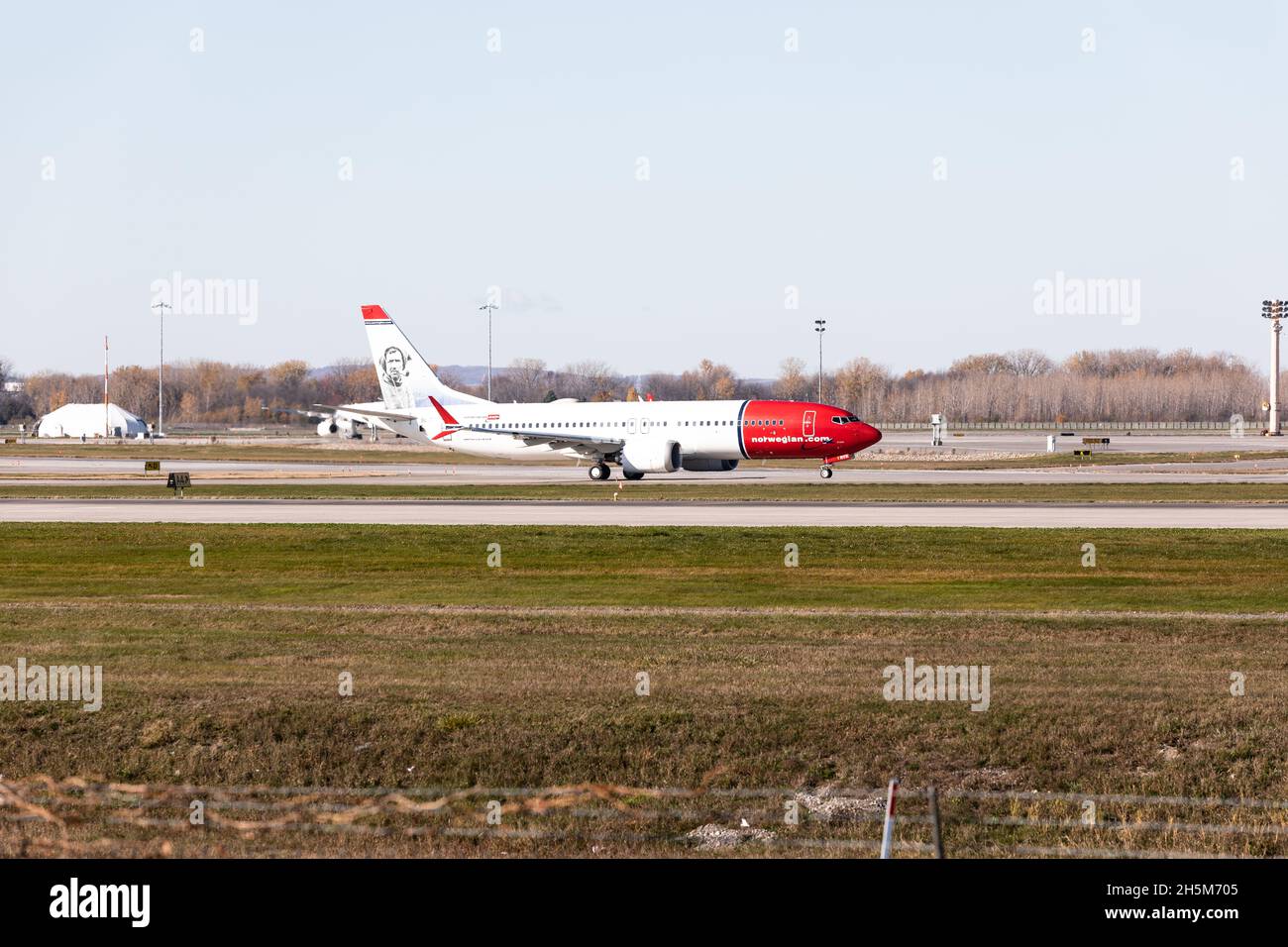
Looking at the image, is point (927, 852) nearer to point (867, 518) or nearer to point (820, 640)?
point (820, 640)

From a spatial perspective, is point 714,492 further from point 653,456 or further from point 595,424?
point 595,424

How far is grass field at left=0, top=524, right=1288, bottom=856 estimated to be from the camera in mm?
15438

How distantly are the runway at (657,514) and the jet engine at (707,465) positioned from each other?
1793cm

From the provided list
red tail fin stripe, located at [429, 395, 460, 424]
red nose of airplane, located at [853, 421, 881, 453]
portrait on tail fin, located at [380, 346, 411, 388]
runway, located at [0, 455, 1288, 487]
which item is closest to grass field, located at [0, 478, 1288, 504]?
red nose of airplane, located at [853, 421, 881, 453]

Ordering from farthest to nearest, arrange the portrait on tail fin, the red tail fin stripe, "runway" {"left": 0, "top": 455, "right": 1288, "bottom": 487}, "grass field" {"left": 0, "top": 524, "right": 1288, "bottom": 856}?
the portrait on tail fin
the red tail fin stripe
"runway" {"left": 0, "top": 455, "right": 1288, "bottom": 487}
"grass field" {"left": 0, "top": 524, "right": 1288, "bottom": 856}

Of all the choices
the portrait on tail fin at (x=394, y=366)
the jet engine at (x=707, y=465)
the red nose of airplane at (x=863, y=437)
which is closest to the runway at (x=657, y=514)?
the red nose of airplane at (x=863, y=437)

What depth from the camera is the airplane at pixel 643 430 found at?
233ft

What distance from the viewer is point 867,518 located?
158ft

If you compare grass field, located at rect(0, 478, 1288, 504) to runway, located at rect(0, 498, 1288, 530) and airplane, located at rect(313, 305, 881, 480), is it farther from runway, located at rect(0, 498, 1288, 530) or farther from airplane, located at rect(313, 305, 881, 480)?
runway, located at rect(0, 498, 1288, 530)

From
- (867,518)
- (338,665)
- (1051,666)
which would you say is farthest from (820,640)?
(867,518)

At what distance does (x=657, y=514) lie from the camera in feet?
165

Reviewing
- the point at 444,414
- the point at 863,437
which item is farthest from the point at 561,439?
the point at 863,437

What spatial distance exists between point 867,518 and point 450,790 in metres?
32.8

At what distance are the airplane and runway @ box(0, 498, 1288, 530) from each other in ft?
50.6
